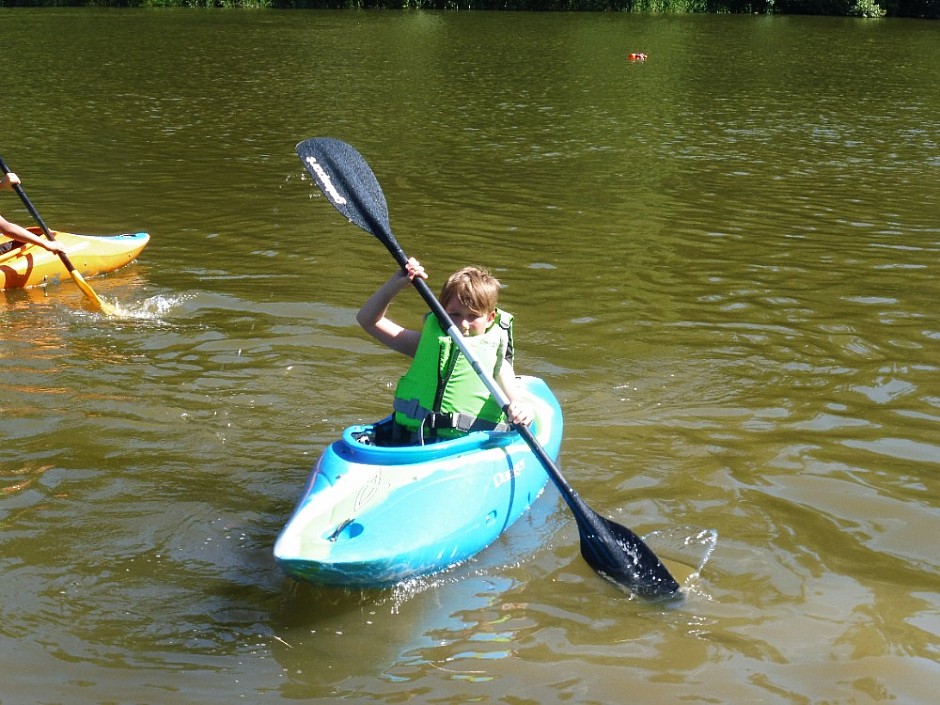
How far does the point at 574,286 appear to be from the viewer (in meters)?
8.26

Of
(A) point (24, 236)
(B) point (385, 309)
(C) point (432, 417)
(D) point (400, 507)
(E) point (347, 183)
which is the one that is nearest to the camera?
(D) point (400, 507)

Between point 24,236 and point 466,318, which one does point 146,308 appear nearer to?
point 24,236

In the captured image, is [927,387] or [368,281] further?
[368,281]

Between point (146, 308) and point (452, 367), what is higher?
point (452, 367)

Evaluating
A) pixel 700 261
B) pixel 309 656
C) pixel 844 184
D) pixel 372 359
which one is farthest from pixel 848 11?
pixel 309 656

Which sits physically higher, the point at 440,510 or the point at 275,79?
the point at 275,79

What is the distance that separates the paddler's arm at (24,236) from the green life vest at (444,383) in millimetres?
4379

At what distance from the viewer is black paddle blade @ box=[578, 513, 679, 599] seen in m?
4.20

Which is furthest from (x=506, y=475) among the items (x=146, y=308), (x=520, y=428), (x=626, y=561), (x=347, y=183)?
(x=146, y=308)

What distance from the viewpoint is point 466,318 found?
15.6 feet

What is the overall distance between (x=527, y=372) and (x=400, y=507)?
250cm

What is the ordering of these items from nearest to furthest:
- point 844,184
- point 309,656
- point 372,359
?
point 309,656, point 372,359, point 844,184

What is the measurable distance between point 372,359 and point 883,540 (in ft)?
10.6

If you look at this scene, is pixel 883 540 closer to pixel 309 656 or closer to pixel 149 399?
pixel 309 656
